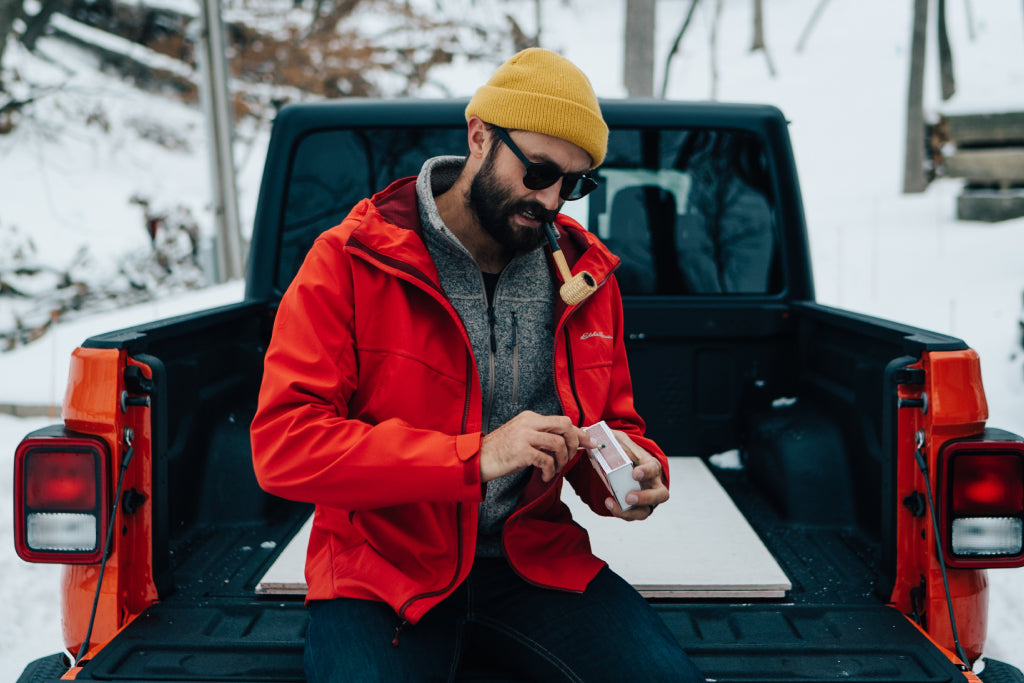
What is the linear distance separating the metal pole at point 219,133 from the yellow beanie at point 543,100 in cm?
818

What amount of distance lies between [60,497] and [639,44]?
14845mm

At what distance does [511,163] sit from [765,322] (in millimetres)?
1506

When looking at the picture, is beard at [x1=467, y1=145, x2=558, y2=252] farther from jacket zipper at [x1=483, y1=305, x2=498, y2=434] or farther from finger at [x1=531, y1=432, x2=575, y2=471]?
finger at [x1=531, y1=432, x2=575, y2=471]

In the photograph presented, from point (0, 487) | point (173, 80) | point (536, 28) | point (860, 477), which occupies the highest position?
point (536, 28)

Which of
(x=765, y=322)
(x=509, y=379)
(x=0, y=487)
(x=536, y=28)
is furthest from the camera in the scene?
(x=536, y=28)

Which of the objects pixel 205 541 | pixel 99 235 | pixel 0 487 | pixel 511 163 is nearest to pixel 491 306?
pixel 511 163

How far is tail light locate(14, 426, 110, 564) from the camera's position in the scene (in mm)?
1858

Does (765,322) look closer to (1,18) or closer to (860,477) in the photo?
(860,477)

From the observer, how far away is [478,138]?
1.99 meters

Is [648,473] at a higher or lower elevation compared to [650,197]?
lower

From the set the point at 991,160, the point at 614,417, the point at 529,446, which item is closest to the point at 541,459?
the point at 529,446

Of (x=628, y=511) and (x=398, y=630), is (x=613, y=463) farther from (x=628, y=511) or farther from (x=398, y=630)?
(x=398, y=630)

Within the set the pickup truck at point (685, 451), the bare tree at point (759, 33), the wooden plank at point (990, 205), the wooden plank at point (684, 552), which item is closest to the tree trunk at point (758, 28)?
the bare tree at point (759, 33)

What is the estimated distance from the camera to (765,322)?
10.2ft
